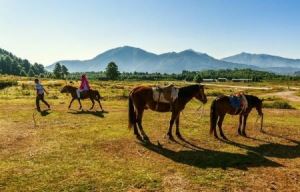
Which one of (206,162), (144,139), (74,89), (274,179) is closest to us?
(274,179)

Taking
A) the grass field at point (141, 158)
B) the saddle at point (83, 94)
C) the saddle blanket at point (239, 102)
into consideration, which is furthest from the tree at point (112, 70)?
the saddle blanket at point (239, 102)

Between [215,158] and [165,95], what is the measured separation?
4.71 m

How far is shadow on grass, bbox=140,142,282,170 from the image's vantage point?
13562mm

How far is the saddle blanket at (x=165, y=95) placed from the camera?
1788cm

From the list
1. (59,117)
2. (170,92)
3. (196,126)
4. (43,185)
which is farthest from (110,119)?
(43,185)

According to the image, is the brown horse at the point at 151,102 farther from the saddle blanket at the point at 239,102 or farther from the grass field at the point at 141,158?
the saddle blanket at the point at 239,102

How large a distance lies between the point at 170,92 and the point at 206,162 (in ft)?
16.6

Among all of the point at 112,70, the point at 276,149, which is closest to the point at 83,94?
the point at 276,149

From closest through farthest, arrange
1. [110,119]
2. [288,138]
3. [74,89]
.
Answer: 1. [288,138]
2. [110,119]
3. [74,89]

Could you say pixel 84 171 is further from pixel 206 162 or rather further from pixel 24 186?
pixel 206 162

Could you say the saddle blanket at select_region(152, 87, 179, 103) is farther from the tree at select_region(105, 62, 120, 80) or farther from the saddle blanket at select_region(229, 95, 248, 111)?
the tree at select_region(105, 62, 120, 80)

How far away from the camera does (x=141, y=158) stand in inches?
562

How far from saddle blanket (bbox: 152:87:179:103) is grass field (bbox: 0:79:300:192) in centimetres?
198

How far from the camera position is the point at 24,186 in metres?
10.8
